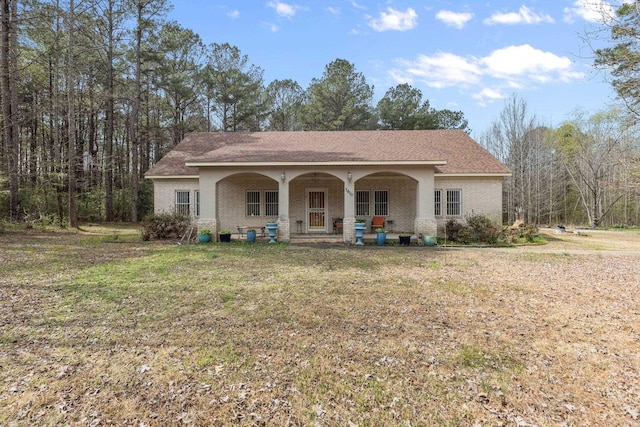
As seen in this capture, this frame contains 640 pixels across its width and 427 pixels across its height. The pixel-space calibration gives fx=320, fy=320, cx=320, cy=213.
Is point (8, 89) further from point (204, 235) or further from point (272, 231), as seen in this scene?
point (272, 231)

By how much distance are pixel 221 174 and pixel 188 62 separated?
2110 cm

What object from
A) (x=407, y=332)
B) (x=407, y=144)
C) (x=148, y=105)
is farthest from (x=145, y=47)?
(x=407, y=332)

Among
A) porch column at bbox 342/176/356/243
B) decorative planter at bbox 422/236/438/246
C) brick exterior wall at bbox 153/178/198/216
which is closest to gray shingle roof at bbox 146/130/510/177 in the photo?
brick exterior wall at bbox 153/178/198/216

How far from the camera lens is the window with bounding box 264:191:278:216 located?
16.4m

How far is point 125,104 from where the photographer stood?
2842 cm

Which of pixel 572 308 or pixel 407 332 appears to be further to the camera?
pixel 572 308

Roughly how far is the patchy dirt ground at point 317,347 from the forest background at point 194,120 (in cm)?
1800

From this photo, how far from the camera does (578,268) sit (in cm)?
880

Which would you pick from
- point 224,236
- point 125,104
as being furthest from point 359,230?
point 125,104

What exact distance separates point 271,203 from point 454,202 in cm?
911

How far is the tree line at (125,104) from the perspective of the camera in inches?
699

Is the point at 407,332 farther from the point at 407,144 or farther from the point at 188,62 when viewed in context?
the point at 188,62

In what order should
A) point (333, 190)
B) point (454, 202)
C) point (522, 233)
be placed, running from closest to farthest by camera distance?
point (522, 233)
point (454, 202)
point (333, 190)

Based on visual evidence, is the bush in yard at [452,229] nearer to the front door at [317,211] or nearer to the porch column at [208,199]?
the front door at [317,211]
